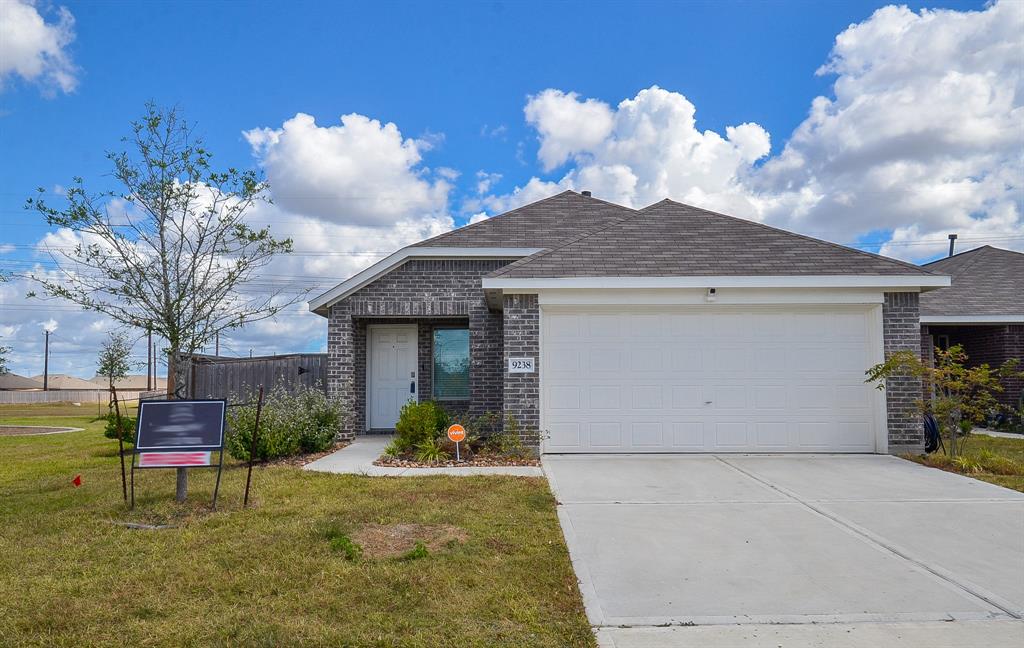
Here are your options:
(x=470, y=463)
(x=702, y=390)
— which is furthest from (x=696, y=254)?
(x=470, y=463)

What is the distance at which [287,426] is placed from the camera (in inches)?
396

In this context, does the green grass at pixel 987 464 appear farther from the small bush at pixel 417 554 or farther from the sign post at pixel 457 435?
the small bush at pixel 417 554

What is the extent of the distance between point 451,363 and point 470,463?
4268 millimetres

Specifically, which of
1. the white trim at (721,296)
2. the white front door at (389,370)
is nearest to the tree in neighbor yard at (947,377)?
the white trim at (721,296)

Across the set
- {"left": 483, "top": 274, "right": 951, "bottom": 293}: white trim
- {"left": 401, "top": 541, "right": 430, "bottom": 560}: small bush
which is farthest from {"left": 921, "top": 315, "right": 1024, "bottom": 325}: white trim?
{"left": 401, "top": 541, "right": 430, "bottom": 560}: small bush

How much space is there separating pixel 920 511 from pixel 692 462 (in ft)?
10.2

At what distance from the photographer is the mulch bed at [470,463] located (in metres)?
9.02

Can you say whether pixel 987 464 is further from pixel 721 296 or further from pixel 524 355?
pixel 524 355

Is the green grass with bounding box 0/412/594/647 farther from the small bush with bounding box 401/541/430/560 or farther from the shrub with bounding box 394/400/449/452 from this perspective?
the shrub with bounding box 394/400/449/452

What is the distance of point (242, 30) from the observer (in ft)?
36.1

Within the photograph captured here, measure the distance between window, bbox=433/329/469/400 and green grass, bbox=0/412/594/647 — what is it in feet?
18.3

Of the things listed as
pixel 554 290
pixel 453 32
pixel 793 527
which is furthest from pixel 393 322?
pixel 793 527

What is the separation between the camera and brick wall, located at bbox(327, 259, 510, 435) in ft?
39.4

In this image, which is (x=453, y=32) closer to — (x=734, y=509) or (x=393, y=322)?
(x=393, y=322)
